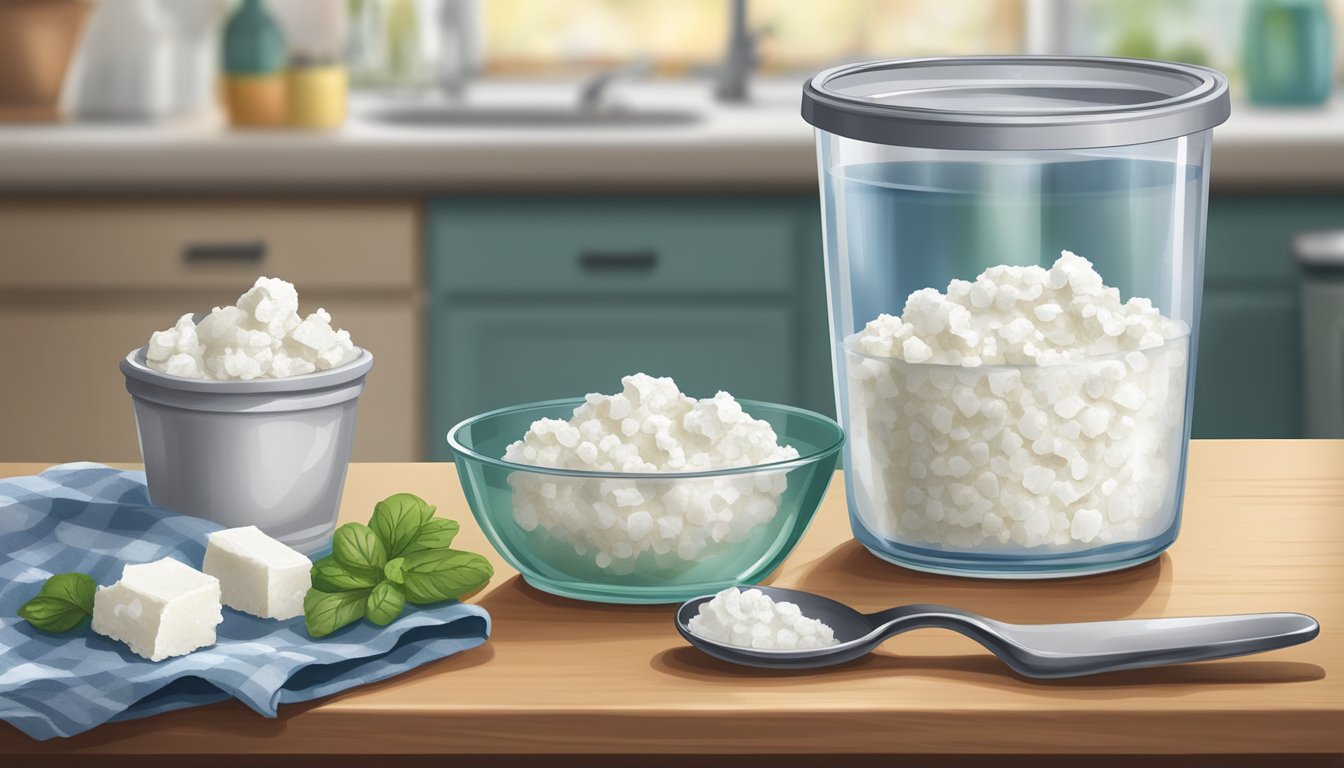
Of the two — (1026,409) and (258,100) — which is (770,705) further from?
(258,100)

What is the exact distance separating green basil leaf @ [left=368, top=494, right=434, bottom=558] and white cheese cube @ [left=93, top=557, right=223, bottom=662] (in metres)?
0.09

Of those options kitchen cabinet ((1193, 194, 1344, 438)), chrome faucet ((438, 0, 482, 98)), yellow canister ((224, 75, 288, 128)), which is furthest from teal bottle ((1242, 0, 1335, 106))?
yellow canister ((224, 75, 288, 128))

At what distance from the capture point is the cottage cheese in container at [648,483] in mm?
831

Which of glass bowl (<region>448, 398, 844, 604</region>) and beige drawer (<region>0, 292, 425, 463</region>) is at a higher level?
glass bowl (<region>448, 398, 844, 604</region>)

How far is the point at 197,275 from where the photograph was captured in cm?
245

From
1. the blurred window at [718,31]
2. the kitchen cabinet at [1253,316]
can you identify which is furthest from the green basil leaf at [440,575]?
the blurred window at [718,31]

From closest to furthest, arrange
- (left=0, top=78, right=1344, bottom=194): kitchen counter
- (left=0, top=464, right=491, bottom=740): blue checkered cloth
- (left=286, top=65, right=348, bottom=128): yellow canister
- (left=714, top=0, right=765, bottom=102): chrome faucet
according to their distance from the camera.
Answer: (left=0, top=464, right=491, bottom=740): blue checkered cloth, (left=0, top=78, right=1344, bottom=194): kitchen counter, (left=286, top=65, right=348, bottom=128): yellow canister, (left=714, top=0, right=765, bottom=102): chrome faucet

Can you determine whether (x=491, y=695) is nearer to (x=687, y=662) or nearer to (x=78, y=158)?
(x=687, y=662)

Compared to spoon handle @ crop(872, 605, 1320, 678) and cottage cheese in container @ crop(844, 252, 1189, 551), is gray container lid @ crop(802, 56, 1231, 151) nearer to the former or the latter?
cottage cheese in container @ crop(844, 252, 1189, 551)

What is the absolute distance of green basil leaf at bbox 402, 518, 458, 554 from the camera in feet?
2.75

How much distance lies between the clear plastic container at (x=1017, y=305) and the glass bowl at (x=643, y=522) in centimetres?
6

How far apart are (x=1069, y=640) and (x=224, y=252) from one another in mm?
1877

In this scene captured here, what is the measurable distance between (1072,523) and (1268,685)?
16 cm

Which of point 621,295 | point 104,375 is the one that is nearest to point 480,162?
point 621,295
